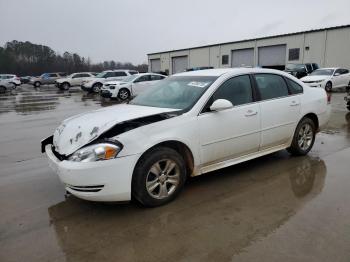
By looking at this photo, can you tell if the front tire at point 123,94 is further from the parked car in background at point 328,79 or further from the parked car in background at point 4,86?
the parked car in background at point 4,86

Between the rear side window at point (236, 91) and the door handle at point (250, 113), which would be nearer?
the rear side window at point (236, 91)

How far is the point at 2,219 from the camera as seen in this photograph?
12.3 feet

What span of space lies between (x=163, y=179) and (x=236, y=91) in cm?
181

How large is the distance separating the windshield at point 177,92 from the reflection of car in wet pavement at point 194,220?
1.22m

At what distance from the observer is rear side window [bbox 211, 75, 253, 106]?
15.3 feet

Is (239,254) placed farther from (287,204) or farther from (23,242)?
(23,242)

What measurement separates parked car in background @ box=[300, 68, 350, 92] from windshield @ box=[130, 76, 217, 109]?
16828 mm

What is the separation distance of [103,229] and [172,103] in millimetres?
1973

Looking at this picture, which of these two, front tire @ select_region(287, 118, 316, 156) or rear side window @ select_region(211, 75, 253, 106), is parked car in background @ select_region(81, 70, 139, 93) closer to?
front tire @ select_region(287, 118, 316, 156)

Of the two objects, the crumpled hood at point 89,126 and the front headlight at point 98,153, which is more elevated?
the crumpled hood at point 89,126

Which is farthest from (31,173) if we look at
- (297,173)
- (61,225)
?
(297,173)

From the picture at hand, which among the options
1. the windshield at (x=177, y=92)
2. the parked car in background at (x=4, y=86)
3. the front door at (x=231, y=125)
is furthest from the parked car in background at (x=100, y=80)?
the front door at (x=231, y=125)

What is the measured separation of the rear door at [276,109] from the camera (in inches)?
200

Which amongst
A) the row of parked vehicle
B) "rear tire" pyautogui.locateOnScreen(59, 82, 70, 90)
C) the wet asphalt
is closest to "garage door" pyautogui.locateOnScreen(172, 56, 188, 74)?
"rear tire" pyautogui.locateOnScreen(59, 82, 70, 90)
